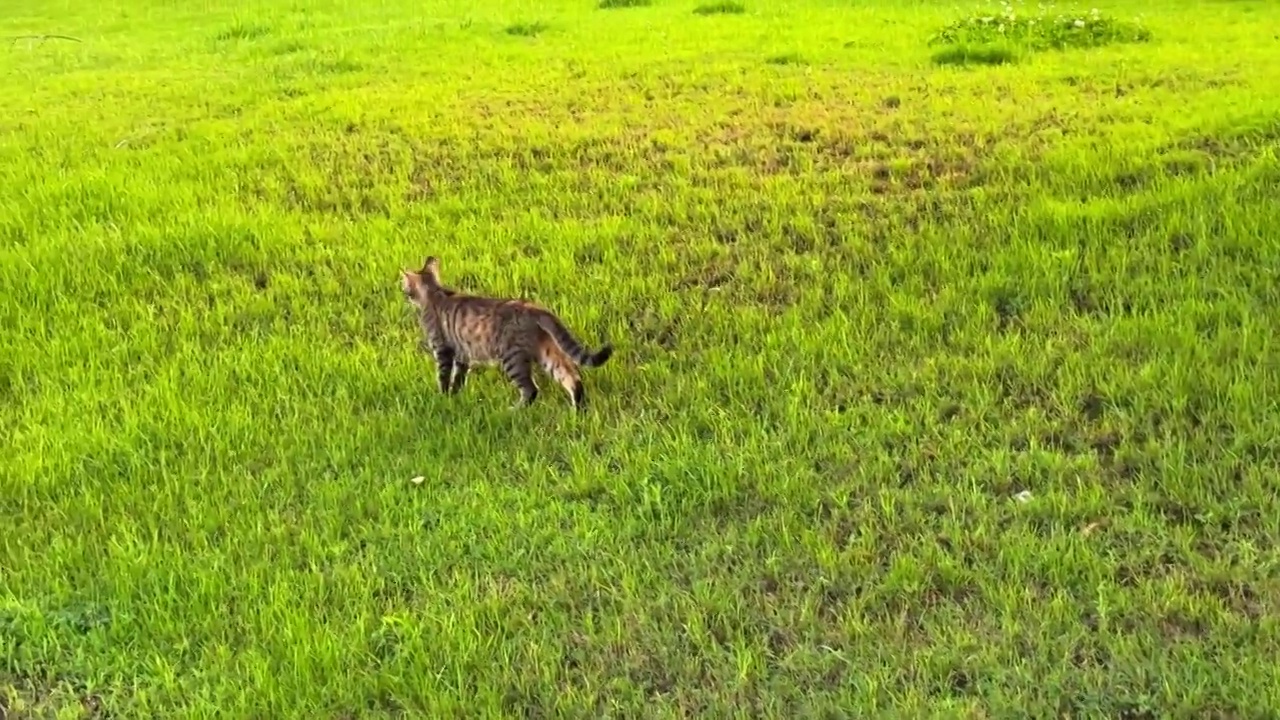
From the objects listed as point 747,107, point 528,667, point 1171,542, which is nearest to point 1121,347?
point 1171,542

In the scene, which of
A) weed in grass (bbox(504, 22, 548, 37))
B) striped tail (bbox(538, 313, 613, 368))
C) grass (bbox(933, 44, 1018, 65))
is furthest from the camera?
weed in grass (bbox(504, 22, 548, 37))

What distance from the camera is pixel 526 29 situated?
13.6 m

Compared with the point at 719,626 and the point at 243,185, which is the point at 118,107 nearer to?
the point at 243,185

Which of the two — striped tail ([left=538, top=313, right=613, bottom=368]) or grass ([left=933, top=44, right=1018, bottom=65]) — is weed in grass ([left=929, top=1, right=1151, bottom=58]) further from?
striped tail ([left=538, top=313, right=613, bottom=368])

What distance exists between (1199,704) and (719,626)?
132 centimetres

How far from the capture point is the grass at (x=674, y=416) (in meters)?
3.45

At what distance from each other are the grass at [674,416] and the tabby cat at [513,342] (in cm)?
16

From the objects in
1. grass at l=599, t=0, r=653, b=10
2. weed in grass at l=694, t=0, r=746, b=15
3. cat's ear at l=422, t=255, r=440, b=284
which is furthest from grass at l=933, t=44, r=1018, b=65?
cat's ear at l=422, t=255, r=440, b=284

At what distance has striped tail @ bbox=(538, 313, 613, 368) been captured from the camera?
4.78 meters

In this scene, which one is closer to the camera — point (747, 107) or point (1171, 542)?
point (1171, 542)

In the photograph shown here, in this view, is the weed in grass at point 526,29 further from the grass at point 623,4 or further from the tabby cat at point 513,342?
the tabby cat at point 513,342

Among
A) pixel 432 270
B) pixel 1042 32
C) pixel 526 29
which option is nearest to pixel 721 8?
pixel 526 29

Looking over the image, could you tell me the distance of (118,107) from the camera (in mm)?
10180

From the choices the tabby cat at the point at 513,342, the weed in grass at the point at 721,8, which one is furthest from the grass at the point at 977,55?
the tabby cat at the point at 513,342
